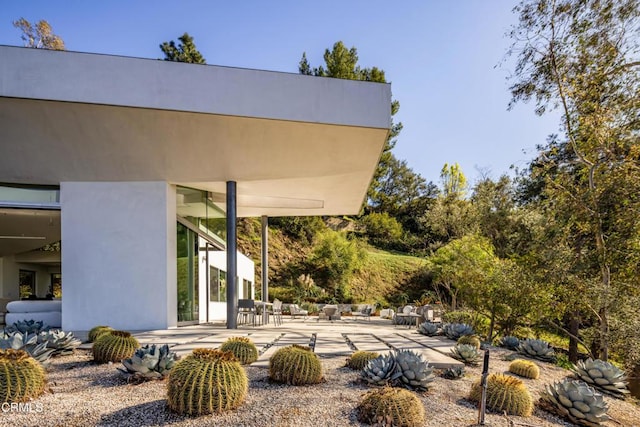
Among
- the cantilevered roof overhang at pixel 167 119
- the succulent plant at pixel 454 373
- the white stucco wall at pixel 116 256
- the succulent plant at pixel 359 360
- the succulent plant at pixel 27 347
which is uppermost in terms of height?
the cantilevered roof overhang at pixel 167 119

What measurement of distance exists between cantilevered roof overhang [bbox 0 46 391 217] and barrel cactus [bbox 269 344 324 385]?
5.04 m

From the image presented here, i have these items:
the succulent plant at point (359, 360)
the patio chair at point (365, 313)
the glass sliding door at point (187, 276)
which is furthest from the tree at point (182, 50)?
the succulent plant at point (359, 360)

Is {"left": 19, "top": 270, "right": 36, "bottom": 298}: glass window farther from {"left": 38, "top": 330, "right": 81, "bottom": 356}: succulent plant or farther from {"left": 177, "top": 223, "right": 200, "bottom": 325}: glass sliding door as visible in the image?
{"left": 38, "top": 330, "right": 81, "bottom": 356}: succulent plant

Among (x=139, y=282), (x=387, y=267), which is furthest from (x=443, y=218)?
(x=139, y=282)

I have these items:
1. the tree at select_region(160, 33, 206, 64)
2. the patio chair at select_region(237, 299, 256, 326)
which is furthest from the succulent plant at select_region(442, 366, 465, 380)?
the tree at select_region(160, 33, 206, 64)

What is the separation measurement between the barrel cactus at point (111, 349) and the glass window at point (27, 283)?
16.1 meters

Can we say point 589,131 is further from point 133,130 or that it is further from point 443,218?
point 443,218

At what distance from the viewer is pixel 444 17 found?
982cm

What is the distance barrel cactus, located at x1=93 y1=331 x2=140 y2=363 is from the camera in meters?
5.43

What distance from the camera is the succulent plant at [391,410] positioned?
3.41 metres

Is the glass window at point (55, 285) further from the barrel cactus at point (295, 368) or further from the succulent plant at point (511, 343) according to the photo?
the succulent plant at point (511, 343)

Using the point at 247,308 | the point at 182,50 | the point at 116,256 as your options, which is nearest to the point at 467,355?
the point at 247,308

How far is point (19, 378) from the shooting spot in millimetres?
3854

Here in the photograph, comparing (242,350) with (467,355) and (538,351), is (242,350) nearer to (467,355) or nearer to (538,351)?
(467,355)
